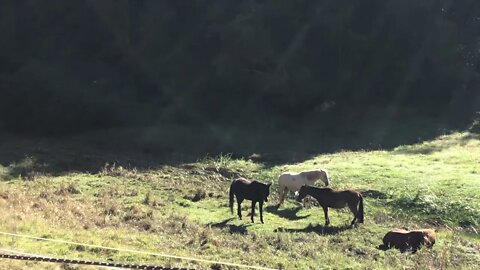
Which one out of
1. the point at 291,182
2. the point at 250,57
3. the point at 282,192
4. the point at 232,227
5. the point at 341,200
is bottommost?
the point at 232,227

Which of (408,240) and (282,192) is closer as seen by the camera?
(408,240)

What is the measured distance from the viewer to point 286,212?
1930 centimetres

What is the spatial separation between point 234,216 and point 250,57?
30080mm

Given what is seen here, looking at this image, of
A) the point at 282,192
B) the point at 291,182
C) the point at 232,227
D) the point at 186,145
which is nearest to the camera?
the point at 232,227

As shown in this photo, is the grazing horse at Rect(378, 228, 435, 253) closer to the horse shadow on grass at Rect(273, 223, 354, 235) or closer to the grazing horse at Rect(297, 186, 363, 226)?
the horse shadow on grass at Rect(273, 223, 354, 235)

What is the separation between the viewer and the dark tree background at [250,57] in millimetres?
44688

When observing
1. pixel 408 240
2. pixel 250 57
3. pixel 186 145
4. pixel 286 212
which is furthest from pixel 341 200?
pixel 250 57

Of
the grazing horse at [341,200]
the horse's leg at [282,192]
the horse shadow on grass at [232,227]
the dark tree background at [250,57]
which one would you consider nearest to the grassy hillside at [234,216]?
the horse shadow on grass at [232,227]

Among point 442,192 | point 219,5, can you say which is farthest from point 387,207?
point 219,5

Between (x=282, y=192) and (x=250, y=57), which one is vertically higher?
(x=250, y=57)

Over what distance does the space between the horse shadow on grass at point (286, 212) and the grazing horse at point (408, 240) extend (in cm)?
412

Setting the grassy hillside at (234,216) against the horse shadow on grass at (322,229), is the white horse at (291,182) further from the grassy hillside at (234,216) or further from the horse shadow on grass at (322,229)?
the horse shadow on grass at (322,229)

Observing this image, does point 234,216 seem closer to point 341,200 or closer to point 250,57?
point 341,200

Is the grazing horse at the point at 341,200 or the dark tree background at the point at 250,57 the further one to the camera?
the dark tree background at the point at 250,57
